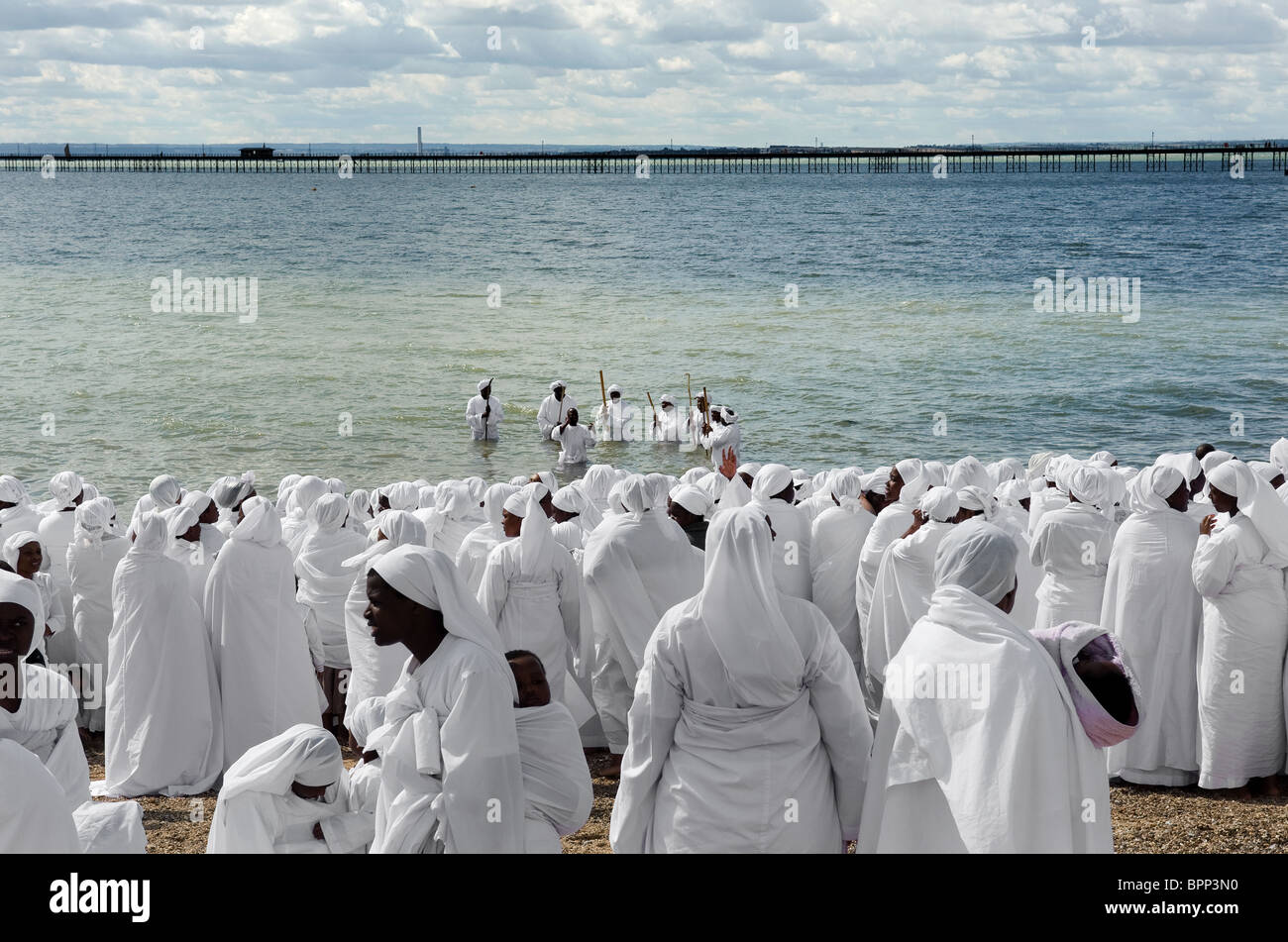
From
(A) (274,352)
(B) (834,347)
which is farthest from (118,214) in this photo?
(B) (834,347)

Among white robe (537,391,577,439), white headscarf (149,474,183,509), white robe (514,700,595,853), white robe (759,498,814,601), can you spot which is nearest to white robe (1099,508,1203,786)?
white robe (759,498,814,601)

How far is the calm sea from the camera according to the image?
24281mm

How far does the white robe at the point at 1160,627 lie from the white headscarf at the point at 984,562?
3.78 meters

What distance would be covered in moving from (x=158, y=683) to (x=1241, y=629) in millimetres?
6064

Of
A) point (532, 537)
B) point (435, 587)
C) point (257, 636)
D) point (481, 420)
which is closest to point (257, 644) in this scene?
point (257, 636)

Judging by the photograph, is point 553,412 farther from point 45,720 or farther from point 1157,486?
point 45,720

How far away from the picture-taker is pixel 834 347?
34781mm

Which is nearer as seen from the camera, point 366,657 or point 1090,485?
point 1090,485

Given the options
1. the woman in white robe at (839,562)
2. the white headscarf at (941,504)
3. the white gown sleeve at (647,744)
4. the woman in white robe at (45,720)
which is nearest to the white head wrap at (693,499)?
the woman in white robe at (839,562)

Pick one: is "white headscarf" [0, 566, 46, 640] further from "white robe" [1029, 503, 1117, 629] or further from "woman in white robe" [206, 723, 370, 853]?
"white robe" [1029, 503, 1117, 629]

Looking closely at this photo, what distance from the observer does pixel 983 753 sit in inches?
133

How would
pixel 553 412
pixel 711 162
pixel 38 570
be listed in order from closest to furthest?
1. pixel 38 570
2. pixel 553 412
3. pixel 711 162
